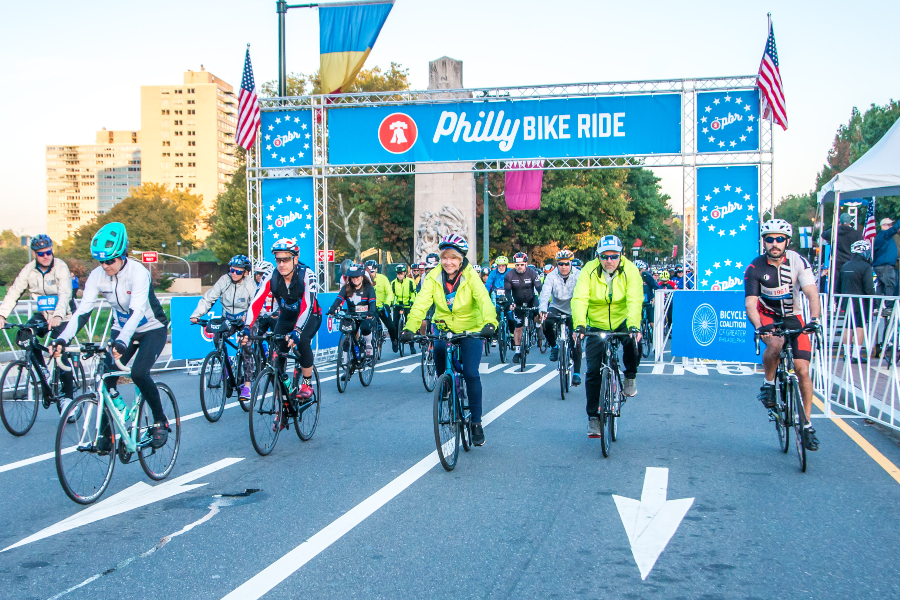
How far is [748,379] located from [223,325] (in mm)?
8083

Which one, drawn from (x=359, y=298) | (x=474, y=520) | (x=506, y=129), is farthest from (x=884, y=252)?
(x=474, y=520)

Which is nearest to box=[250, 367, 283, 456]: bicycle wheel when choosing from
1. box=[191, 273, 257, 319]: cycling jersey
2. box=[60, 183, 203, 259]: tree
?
box=[191, 273, 257, 319]: cycling jersey

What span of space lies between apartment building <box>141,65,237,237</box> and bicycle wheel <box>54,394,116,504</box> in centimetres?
16808

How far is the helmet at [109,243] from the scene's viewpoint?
5961 mm

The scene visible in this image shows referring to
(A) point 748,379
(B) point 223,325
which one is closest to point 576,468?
(B) point 223,325

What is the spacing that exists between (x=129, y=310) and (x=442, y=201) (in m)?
21.9

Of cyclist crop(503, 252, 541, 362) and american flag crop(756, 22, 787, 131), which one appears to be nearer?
cyclist crop(503, 252, 541, 362)

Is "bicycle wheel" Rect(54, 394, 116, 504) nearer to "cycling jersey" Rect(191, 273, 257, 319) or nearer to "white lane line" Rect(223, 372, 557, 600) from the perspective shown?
"white lane line" Rect(223, 372, 557, 600)

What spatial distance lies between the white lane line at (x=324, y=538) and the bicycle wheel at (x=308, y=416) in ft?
4.45

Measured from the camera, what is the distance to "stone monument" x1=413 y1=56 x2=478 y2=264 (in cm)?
2742

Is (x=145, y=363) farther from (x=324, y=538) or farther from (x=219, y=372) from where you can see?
(x=219, y=372)

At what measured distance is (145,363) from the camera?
241 inches

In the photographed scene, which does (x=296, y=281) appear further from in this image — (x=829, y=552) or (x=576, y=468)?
(x=829, y=552)

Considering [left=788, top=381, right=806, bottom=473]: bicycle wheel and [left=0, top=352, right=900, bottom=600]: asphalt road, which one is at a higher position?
[left=788, top=381, right=806, bottom=473]: bicycle wheel
